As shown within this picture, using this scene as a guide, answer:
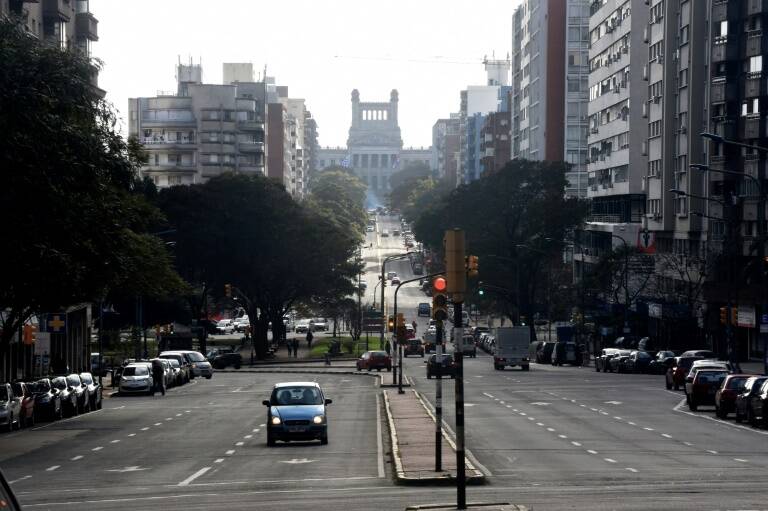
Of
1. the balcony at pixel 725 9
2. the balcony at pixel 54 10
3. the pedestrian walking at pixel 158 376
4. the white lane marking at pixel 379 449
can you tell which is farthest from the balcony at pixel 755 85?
the white lane marking at pixel 379 449

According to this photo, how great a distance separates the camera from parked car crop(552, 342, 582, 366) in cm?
9812

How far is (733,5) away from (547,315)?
4099 centimetres

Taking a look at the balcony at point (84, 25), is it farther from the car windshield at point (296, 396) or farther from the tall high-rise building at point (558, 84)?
the tall high-rise building at point (558, 84)

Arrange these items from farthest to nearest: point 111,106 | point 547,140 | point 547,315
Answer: point 547,140, point 547,315, point 111,106

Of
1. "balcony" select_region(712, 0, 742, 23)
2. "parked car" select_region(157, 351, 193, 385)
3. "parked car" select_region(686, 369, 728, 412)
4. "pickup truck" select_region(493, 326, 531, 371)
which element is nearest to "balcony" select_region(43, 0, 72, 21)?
"parked car" select_region(157, 351, 193, 385)

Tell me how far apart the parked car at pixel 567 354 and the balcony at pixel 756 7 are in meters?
25.3

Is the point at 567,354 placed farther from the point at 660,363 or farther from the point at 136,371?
the point at 136,371

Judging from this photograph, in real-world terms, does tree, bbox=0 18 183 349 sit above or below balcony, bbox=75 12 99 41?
below

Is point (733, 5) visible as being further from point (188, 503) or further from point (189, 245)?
point (188, 503)

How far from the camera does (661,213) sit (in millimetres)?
99500

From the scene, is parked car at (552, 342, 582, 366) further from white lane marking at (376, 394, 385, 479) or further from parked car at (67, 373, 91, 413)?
white lane marking at (376, 394, 385, 479)

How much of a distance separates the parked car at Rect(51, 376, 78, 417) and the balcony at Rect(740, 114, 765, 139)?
152 ft

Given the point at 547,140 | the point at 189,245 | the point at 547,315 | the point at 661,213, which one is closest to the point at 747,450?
the point at 661,213

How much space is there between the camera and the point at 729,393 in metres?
45.6
